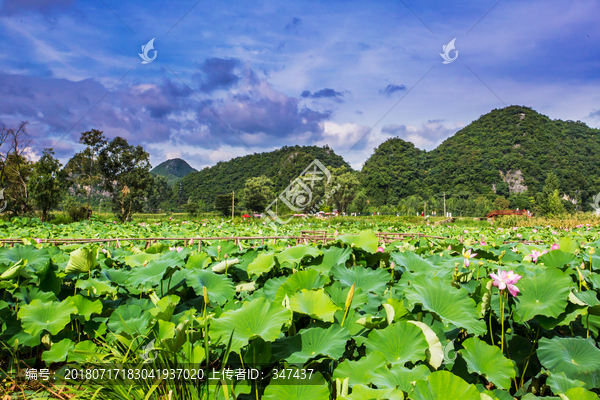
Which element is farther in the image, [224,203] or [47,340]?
[224,203]

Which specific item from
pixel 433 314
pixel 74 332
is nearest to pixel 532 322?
pixel 433 314

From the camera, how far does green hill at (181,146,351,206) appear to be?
6294cm

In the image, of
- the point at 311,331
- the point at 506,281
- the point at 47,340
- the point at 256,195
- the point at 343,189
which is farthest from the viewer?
the point at 256,195

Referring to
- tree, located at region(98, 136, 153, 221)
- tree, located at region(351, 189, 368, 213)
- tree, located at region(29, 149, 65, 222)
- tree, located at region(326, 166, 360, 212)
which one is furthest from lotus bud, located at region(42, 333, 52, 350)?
tree, located at region(351, 189, 368, 213)

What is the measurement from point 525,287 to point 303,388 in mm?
1026

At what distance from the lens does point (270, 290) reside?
155 cm

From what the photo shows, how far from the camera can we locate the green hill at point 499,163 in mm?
62719

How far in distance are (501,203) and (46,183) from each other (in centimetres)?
6582

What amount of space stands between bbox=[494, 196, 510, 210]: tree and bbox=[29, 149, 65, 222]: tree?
63.7 meters

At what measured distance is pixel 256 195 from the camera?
176 feet

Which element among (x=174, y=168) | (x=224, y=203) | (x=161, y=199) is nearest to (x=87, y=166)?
(x=224, y=203)

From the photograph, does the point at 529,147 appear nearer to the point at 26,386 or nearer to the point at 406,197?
the point at 406,197

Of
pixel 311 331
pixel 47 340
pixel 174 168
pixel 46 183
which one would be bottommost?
pixel 47 340

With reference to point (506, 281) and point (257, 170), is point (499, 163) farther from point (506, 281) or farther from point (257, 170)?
point (506, 281)
